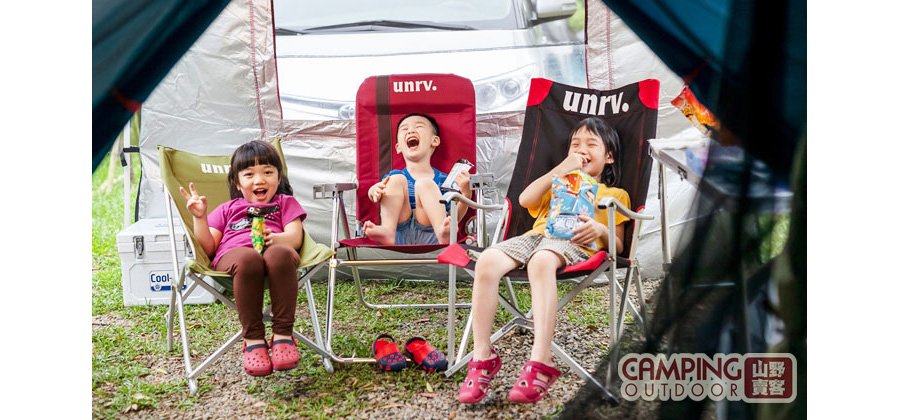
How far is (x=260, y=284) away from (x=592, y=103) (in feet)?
5.18

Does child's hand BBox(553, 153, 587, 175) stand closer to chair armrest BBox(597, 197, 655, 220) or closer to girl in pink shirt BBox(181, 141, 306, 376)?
chair armrest BBox(597, 197, 655, 220)

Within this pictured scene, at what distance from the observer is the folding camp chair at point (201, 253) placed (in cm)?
292

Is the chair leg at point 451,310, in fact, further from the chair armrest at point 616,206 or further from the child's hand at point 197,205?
the child's hand at point 197,205

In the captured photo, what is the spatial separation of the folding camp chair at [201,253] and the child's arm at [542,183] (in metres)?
0.81

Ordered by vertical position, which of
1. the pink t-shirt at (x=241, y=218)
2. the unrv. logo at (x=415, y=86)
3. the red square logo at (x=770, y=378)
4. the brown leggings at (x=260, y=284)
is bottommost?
the red square logo at (x=770, y=378)

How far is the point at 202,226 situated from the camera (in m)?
3.03

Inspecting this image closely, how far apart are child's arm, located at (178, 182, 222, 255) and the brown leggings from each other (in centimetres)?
15

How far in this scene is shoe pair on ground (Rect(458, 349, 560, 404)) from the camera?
2639 millimetres

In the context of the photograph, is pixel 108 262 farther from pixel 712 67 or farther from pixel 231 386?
pixel 712 67

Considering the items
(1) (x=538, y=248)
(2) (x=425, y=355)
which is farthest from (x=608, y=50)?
(2) (x=425, y=355)

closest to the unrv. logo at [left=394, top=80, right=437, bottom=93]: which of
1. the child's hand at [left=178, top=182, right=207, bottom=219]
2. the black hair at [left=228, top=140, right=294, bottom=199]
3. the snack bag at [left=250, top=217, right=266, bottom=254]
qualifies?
the black hair at [left=228, top=140, right=294, bottom=199]

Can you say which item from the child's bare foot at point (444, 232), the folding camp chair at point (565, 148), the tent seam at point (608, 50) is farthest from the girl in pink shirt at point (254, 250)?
the tent seam at point (608, 50)

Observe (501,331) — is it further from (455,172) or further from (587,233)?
(455,172)

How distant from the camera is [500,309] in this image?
402 centimetres
